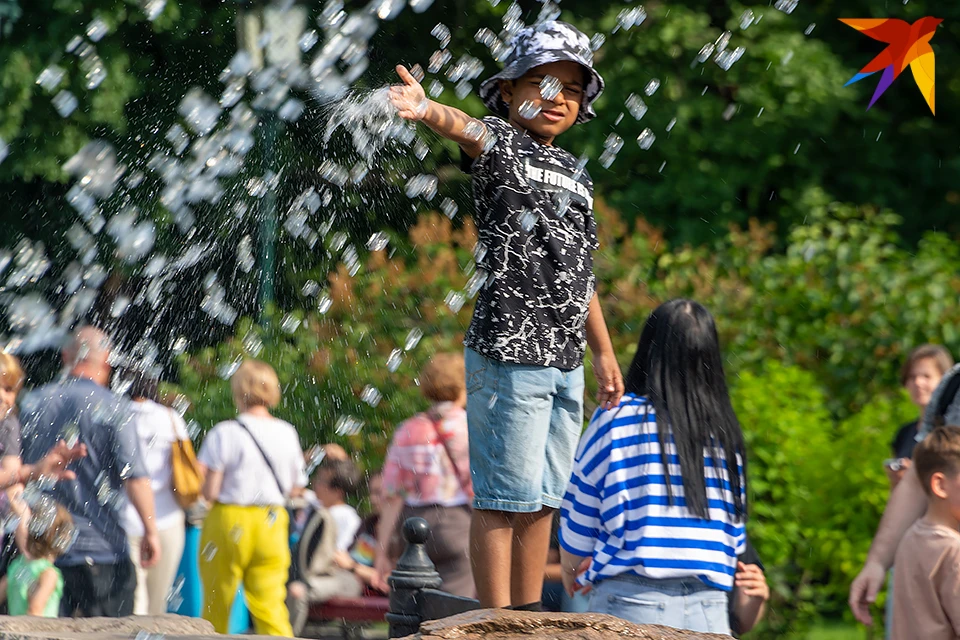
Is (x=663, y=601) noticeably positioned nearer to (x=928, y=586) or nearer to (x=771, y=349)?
(x=928, y=586)

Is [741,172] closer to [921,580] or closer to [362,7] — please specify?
[362,7]

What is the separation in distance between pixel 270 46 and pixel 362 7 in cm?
299

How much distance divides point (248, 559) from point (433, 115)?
120 inches

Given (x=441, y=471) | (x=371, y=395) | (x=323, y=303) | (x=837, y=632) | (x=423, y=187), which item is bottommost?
(x=837, y=632)

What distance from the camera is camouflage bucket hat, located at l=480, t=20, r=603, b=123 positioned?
3.55m

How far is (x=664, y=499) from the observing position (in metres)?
3.47

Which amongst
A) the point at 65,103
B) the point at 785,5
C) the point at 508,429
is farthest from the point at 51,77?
the point at 508,429

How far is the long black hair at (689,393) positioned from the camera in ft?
11.5

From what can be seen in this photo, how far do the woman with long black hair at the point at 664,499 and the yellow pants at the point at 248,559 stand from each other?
7.63 ft

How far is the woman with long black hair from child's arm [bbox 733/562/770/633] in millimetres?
407

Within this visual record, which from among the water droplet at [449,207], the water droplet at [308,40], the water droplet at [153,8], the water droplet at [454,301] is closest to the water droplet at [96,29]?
the water droplet at [153,8]

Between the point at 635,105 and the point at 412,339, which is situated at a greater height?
the point at 635,105

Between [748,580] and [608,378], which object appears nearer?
[608,378]

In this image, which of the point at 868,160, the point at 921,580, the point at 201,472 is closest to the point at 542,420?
the point at 921,580
